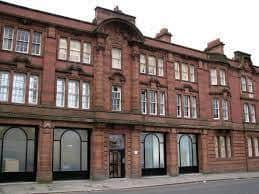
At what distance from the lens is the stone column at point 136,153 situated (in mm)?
25797

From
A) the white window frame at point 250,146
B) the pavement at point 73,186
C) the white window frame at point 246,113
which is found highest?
the white window frame at point 246,113

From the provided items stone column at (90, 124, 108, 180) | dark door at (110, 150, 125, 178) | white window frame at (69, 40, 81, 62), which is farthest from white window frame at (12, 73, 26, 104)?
dark door at (110, 150, 125, 178)

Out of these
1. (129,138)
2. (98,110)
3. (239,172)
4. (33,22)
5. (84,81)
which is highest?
(33,22)

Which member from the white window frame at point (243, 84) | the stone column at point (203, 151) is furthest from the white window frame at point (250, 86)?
the stone column at point (203, 151)

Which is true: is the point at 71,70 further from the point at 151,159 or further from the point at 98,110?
the point at 151,159

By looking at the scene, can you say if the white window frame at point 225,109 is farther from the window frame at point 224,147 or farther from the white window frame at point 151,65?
the white window frame at point 151,65

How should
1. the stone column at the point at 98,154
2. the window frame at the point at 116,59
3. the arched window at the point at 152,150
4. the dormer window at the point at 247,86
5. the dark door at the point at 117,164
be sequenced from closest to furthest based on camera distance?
1. the stone column at the point at 98,154
2. the dark door at the point at 117,164
3. the window frame at the point at 116,59
4. the arched window at the point at 152,150
5. the dormer window at the point at 247,86

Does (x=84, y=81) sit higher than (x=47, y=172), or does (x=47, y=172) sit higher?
(x=84, y=81)

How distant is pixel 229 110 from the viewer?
33.6 meters

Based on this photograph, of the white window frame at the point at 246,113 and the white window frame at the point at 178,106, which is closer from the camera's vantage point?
the white window frame at the point at 178,106

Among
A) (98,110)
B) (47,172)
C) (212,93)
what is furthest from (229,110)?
(47,172)

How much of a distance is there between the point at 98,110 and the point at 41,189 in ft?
25.5

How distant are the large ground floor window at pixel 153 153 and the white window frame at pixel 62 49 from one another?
970 centimetres

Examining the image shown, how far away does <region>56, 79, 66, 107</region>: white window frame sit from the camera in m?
23.7
